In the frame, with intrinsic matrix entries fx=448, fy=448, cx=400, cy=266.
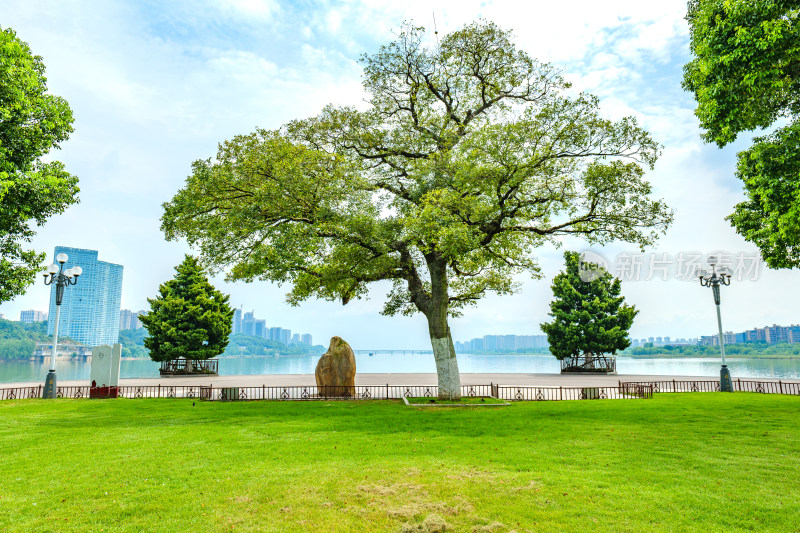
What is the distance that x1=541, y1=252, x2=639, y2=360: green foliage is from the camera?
37.5 metres

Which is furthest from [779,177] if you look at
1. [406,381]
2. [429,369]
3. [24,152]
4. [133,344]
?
[133,344]

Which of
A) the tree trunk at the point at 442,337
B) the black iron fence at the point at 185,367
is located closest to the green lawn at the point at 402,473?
the tree trunk at the point at 442,337

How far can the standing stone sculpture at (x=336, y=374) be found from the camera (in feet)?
72.3

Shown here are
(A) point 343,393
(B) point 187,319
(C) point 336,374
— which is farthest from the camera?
(B) point 187,319

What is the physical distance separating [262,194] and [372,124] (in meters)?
6.63

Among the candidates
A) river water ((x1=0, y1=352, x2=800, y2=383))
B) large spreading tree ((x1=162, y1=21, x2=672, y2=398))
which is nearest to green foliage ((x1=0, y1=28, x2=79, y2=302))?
large spreading tree ((x1=162, y1=21, x2=672, y2=398))

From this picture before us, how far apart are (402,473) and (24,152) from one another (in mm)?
15327

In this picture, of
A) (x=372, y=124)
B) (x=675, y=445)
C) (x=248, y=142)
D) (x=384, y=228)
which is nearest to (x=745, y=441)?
(x=675, y=445)

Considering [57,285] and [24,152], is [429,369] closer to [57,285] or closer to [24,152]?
[57,285]

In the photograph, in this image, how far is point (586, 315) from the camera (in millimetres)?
37906

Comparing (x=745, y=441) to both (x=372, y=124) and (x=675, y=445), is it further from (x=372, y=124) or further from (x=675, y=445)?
(x=372, y=124)

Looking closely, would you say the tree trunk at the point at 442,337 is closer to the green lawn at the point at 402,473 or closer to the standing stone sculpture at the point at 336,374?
the green lawn at the point at 402,473

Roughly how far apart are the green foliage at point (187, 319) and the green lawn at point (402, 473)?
22.4m

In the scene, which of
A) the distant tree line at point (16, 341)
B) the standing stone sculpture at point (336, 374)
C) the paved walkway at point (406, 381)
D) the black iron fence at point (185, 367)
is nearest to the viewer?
the standing stone sculpture at point (336, 374)
